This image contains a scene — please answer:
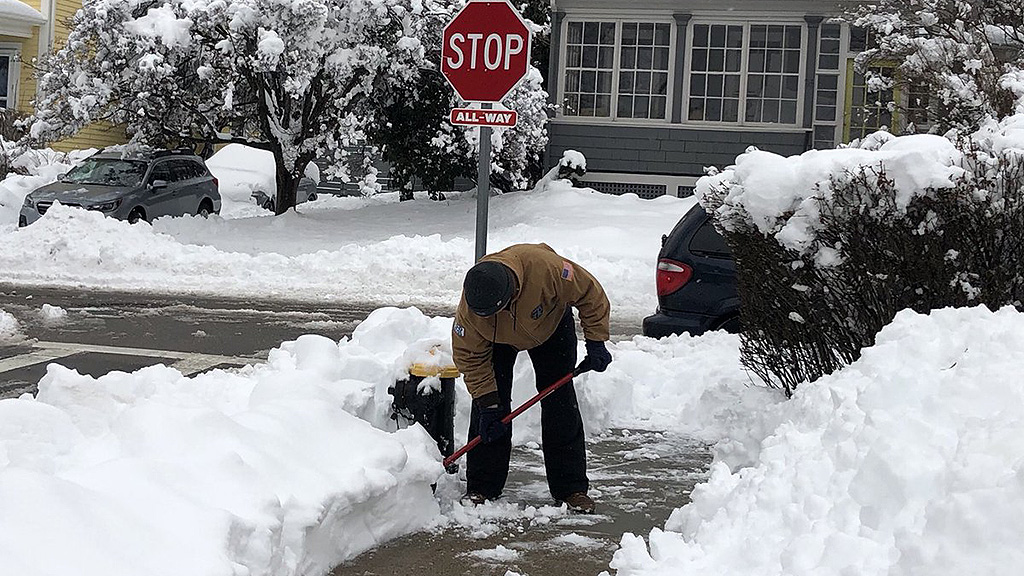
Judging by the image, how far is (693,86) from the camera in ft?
71.8

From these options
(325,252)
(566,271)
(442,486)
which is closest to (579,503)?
(442,486)

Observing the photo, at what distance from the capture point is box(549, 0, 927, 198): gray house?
2136 centimetres

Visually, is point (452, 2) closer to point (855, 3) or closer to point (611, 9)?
point (611, 9)

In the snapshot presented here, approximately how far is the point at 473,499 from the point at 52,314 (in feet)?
23.7

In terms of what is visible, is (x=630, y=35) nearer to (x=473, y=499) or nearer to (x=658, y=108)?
(x=658, y=108)

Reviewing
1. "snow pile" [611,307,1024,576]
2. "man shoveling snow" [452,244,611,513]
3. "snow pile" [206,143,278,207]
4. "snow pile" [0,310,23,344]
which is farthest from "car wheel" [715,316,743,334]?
"snow pile" [206,143,278,207]

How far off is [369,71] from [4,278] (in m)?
6.71

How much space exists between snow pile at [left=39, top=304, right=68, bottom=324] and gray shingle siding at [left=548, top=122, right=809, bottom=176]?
12.0 meters

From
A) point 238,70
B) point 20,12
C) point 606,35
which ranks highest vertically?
point 20,12

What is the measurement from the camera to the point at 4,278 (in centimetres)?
1479

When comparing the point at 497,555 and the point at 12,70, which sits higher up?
the point at 12,70

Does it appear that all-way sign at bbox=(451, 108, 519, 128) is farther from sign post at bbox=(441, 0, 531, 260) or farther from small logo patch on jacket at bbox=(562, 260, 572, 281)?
small logo patch on jacket at bbox=(562, 260, 572, 281)

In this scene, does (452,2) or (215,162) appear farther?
(215,162)

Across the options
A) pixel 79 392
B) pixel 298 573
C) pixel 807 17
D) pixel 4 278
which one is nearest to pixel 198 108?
pixel 4 278
